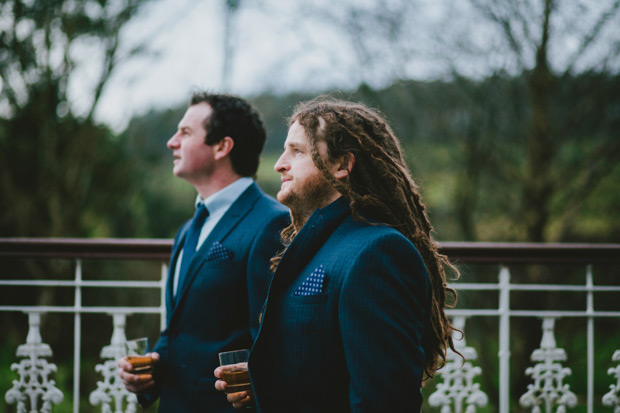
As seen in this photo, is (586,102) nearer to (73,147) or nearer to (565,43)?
(565,43)

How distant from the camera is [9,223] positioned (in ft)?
22.8

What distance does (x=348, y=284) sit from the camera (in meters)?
1.17

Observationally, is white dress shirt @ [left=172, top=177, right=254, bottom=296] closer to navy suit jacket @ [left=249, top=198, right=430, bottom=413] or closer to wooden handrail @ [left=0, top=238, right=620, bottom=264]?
wooden handrail @ [left=0, top=238, right=620, bottom=264]

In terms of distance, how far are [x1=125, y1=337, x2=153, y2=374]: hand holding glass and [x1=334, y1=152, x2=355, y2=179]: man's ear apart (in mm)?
941

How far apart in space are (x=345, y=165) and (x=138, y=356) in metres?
1.03

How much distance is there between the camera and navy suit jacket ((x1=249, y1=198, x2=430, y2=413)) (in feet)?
3.66

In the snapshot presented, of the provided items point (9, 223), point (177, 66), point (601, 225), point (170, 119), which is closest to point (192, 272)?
point (601, 225)

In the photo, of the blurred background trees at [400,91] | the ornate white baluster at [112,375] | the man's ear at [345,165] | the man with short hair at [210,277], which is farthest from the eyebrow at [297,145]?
the blurred background trees at [400,91]

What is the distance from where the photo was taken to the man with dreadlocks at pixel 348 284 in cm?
113

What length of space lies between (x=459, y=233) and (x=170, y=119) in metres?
4.03

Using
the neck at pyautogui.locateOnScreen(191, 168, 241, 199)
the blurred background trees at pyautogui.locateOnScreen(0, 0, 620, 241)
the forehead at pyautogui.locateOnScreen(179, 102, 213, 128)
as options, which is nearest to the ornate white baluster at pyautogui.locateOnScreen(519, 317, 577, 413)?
the neck at pyautogui.locateOnScreen(191, 168, 241, 199)

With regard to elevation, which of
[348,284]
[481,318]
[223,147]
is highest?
[223,147]

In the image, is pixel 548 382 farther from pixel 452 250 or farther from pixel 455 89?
pixel 455 89

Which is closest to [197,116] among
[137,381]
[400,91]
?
[137,381]
